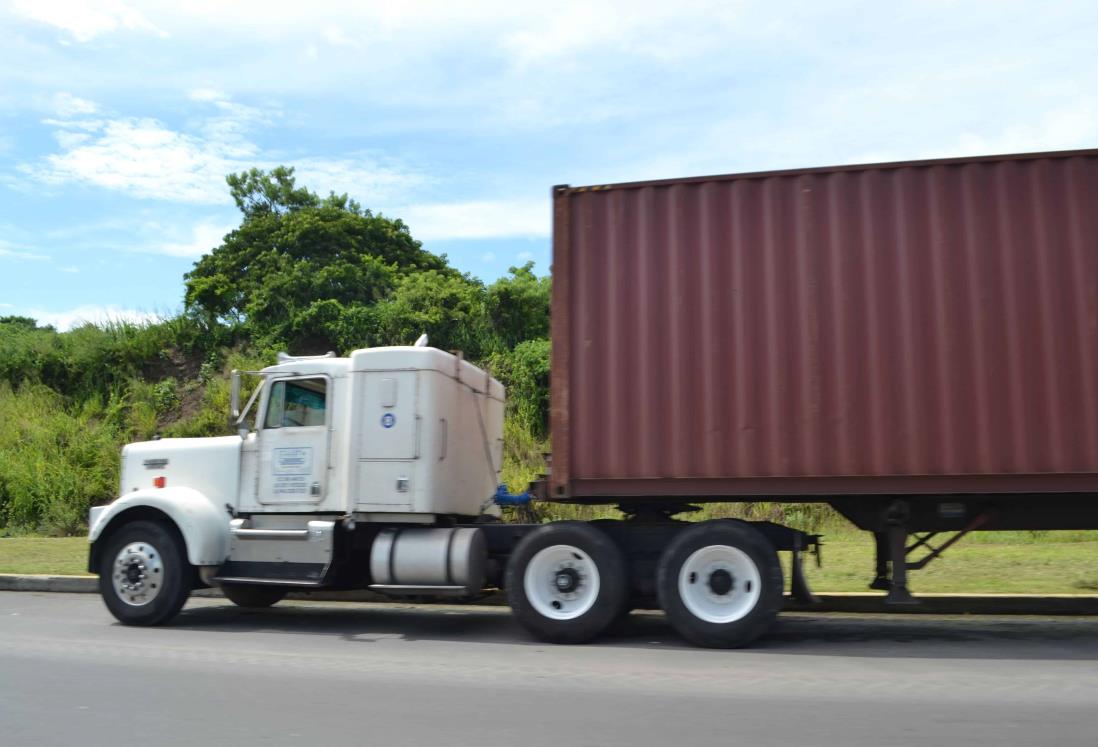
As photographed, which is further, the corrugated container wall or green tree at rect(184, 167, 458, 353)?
green tree at rect(184, 167, 458, 353)

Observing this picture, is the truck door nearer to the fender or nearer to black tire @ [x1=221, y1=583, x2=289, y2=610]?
the fender

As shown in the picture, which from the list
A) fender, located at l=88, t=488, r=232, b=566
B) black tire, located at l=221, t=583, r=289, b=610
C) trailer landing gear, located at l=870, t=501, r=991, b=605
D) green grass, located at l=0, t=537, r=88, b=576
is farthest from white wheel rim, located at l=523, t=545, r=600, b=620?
green grass, located at l=0, t=537, r=88, b=576

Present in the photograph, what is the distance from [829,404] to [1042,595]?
11.2 ft

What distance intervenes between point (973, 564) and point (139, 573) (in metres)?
9.22

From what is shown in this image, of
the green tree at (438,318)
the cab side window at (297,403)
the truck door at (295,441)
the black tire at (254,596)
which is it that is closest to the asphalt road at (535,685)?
the black tire at (254,596)

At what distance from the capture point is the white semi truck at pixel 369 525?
8102mm

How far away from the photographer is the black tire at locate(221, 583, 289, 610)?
1017 cm

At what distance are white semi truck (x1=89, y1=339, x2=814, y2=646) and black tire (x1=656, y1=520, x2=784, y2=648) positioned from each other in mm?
19

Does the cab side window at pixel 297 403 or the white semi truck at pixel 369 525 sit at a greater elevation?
the cab side window at pixel 297 403

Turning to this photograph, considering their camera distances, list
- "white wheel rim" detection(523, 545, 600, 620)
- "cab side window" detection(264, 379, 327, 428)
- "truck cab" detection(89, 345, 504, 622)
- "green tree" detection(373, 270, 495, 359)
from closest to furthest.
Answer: "white wheel rim" detection(523, 545, 600, 620) < "truck cab" detection(89, 345, 504, 622) < "cab side window" detection(264, 379, 327, 428) < "green tree" detection(373, 270, 495, 359)

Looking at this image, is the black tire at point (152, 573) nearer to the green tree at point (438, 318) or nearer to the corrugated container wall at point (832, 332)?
the corrugated container wall at point (832, 332)

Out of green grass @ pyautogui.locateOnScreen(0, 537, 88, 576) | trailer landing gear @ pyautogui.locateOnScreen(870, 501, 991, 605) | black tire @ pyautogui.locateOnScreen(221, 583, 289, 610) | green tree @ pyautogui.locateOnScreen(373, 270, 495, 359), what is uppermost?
green tree @ pyautogui.locateOnScreen(373, 270, 495, 359)

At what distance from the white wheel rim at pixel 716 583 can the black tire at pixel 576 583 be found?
1.82 ft

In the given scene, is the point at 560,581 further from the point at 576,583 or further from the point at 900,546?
the point at 900,546
